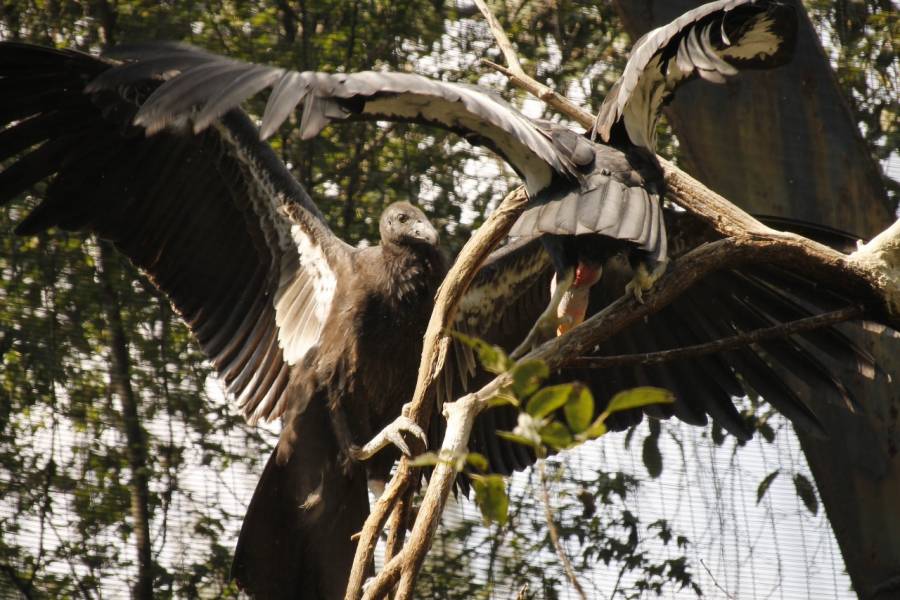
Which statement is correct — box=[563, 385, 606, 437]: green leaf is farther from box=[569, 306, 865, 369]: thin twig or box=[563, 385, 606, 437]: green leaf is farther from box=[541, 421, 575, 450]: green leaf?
box=[569, 306, 865, 369]: thin twig

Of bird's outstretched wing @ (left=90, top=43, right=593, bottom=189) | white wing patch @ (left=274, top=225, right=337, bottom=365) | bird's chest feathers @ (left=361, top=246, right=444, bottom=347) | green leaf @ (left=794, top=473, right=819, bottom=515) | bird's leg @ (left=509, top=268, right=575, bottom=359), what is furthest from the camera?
green leaf @ (left=794, top=473, right=819, bottom=515)

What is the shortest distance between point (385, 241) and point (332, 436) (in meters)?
0.66

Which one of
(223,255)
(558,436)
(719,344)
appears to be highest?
(223,255)

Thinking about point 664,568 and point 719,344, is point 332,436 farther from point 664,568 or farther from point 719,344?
point 664,568

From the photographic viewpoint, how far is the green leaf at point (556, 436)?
156 centimetres

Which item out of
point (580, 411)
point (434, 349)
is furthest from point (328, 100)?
point (580, 411)

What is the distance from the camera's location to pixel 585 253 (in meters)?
2.97

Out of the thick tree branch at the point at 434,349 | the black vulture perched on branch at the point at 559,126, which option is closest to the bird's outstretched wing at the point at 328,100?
the black vulture perched on branch at the point at 559,126

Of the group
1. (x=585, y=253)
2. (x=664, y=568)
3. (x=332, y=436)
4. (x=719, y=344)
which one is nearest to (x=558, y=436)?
(x=719, y=344)

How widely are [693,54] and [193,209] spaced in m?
1.89

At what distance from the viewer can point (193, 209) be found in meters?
3.97

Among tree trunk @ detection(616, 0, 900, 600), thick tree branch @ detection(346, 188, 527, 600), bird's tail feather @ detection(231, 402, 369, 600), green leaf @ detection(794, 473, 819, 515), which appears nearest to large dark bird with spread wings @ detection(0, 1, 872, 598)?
bird's tail feather @ detection(231, 402, 369, 600)

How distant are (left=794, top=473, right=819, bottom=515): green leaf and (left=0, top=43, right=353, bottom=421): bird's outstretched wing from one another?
246 cm

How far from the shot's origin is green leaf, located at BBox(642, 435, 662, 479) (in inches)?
196
